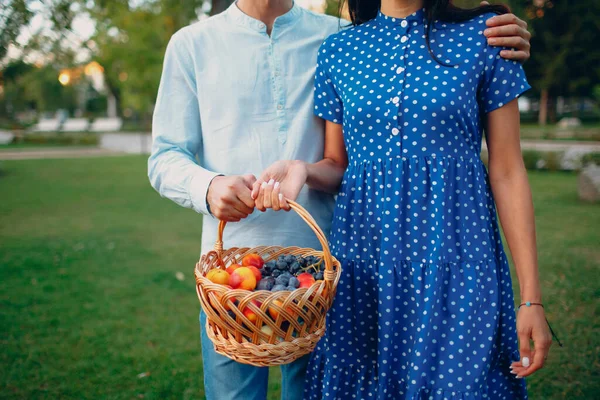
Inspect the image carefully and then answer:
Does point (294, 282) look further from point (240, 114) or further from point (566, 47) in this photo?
point (566, 47)

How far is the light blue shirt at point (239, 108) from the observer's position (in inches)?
82.4

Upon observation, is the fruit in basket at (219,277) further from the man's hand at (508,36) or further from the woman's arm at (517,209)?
the man's hand at (508,36)

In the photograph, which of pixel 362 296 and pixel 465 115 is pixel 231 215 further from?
pixel 465 115

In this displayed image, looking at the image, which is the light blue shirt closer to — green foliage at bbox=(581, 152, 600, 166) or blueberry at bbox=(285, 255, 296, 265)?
blueberry at bbox=(285, 255, 296, 265)

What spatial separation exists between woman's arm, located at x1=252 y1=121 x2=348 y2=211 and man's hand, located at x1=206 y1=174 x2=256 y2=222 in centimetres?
5

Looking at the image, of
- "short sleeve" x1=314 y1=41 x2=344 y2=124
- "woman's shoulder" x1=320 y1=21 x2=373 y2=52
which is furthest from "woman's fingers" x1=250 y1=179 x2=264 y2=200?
"woman's shoulder" x1=320 y1=21 x2=373 y2=52

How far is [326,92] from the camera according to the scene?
2057 millimetres

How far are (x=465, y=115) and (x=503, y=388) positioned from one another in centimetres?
89

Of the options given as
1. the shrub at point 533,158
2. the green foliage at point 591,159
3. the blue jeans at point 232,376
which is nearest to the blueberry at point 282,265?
the blue jeans at point 232,376

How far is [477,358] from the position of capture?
169 centimetres

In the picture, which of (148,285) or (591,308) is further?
(148,285)

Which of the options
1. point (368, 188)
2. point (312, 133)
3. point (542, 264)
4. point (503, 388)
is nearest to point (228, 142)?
point (312, 133)

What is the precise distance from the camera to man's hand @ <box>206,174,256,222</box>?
1.80 m

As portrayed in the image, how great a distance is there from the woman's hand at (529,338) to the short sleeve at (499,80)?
0.67 metres
